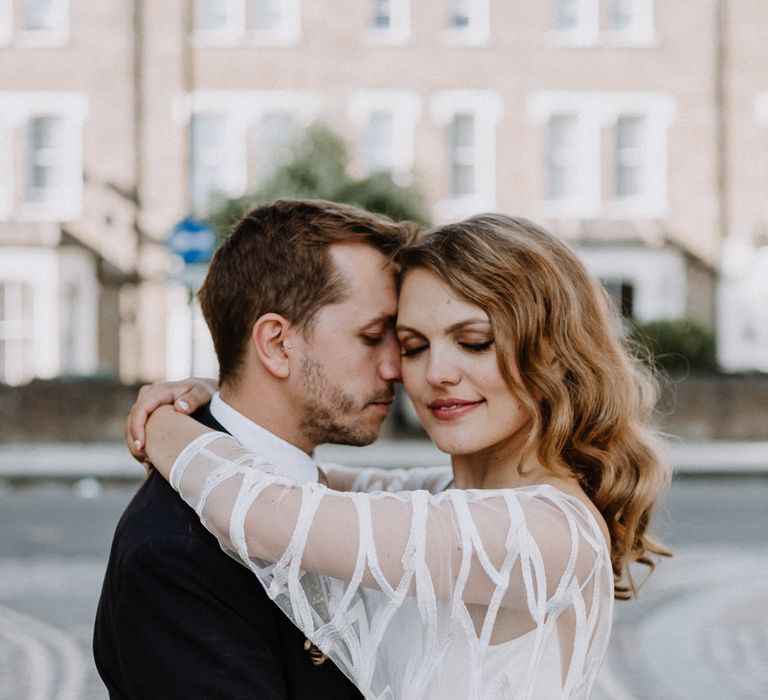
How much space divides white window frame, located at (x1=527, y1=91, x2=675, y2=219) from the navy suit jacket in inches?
864

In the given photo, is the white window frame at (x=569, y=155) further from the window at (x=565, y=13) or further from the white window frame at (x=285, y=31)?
the white window frame at (x=285, y=31)

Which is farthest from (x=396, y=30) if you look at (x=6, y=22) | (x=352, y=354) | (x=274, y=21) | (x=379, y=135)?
(x=352, y=354)

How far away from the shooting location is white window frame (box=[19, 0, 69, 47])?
23.6 meters

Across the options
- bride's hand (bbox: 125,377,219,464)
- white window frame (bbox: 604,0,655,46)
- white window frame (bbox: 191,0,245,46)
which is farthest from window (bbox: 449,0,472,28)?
bride's hand (bbox: 125,377,219,464)

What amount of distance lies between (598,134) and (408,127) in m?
3.89

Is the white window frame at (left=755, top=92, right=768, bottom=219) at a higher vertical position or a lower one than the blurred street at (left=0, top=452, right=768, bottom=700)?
higher

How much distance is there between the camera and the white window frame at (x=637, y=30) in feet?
78.1

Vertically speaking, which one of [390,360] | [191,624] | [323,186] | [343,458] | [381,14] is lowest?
[343,458]

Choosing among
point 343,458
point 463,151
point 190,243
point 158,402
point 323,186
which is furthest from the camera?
point 463,151

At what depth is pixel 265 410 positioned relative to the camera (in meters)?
2.50

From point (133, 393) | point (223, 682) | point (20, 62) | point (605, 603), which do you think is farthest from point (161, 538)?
point (20, 62)

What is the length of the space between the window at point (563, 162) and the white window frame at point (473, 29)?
87.3 inches

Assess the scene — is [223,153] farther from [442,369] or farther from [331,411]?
[442,369]

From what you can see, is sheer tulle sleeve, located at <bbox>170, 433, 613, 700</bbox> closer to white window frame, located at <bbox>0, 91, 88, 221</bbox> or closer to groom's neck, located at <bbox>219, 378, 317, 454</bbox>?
groom's neck, located at <bbox>219, 378, 317, 454</bbox>
